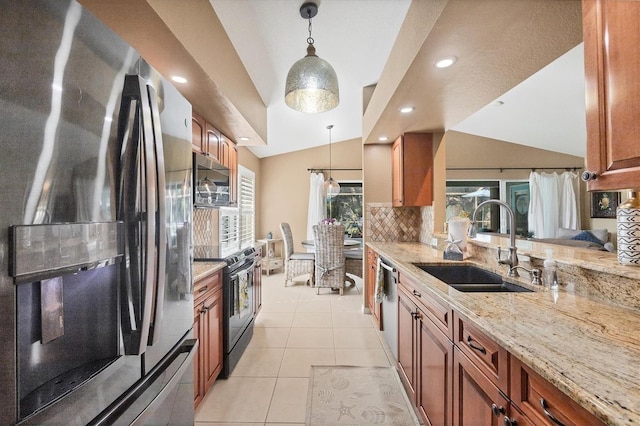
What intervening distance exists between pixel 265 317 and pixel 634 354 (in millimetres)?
3387

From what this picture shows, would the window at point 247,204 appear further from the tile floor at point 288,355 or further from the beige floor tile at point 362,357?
the beige floor tile at point 362,357

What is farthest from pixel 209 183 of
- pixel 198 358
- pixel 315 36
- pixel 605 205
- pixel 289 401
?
pixel 605 205

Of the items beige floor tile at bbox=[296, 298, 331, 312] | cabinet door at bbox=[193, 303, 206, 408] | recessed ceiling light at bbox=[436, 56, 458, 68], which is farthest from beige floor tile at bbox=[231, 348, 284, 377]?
recessed ceiling light at bbox=[436, 56, 458, 68]

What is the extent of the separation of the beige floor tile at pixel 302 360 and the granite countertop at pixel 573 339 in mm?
1509

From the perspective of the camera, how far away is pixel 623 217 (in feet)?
4.04

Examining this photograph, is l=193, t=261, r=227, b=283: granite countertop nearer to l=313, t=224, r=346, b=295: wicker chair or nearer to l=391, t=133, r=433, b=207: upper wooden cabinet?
l=391, t=133, r=433, b=207: upper wooden cabinet

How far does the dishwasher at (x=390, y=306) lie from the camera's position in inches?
92.5

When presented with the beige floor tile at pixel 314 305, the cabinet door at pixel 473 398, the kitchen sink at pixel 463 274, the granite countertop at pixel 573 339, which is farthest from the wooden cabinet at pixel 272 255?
the cabinet door at pixel 473 398

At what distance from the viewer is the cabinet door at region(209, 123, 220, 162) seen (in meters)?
2.67

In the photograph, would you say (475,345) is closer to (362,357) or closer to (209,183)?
(362,357)

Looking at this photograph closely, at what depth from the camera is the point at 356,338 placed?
305 cm

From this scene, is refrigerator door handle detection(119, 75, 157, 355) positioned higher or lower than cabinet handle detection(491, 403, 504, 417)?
higher

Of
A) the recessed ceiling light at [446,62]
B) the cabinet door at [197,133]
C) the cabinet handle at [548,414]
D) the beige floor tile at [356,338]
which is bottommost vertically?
the beige floor tile at [356,338]

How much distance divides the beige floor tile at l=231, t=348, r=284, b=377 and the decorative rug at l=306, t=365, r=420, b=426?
34 centimetres
